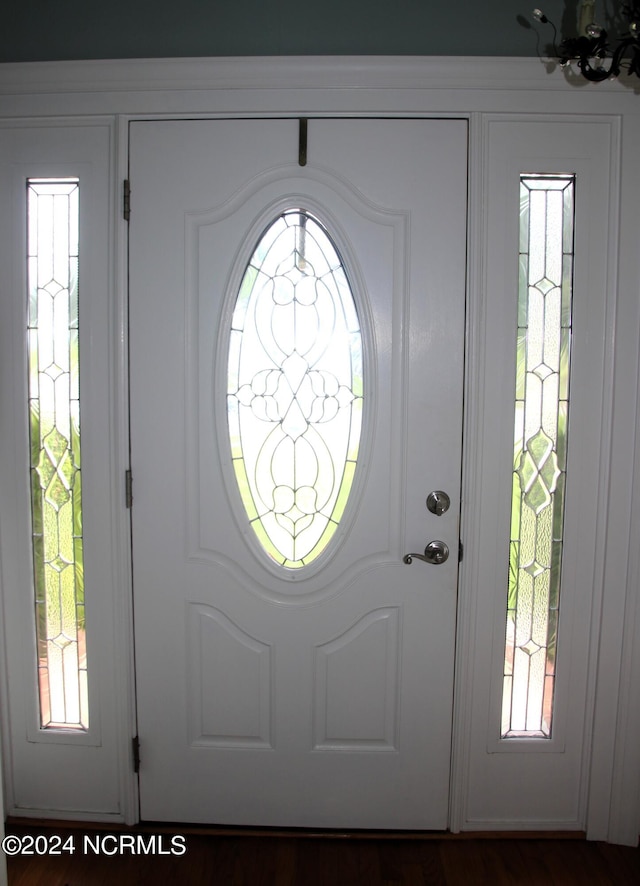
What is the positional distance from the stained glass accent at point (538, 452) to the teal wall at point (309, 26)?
43 cm

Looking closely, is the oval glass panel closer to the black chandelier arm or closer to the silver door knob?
the silver door knob

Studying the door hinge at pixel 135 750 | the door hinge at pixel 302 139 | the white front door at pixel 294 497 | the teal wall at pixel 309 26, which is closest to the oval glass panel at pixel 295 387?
the white front door at pixel 294 497

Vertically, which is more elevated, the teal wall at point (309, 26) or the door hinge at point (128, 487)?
the teal wall at point (309, 26)

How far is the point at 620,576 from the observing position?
186 centimetres

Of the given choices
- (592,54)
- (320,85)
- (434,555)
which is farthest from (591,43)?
(434,555)

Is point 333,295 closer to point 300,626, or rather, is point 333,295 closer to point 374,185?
point 374,185

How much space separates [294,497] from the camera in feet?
6.11

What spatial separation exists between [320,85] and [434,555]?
1373 millimetres

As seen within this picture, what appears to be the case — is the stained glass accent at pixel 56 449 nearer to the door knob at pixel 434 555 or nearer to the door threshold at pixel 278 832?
the door threshold at pixel 278 832

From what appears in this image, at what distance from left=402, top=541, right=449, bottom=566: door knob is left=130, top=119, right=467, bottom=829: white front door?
2cm

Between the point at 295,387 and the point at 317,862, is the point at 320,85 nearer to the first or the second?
the point at 295,387

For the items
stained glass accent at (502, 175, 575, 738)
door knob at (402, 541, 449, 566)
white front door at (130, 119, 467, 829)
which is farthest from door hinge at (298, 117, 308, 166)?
door knob at (402, 541, 449, 566)

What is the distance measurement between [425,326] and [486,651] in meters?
0.99

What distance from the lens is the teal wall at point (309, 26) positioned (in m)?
1.75
